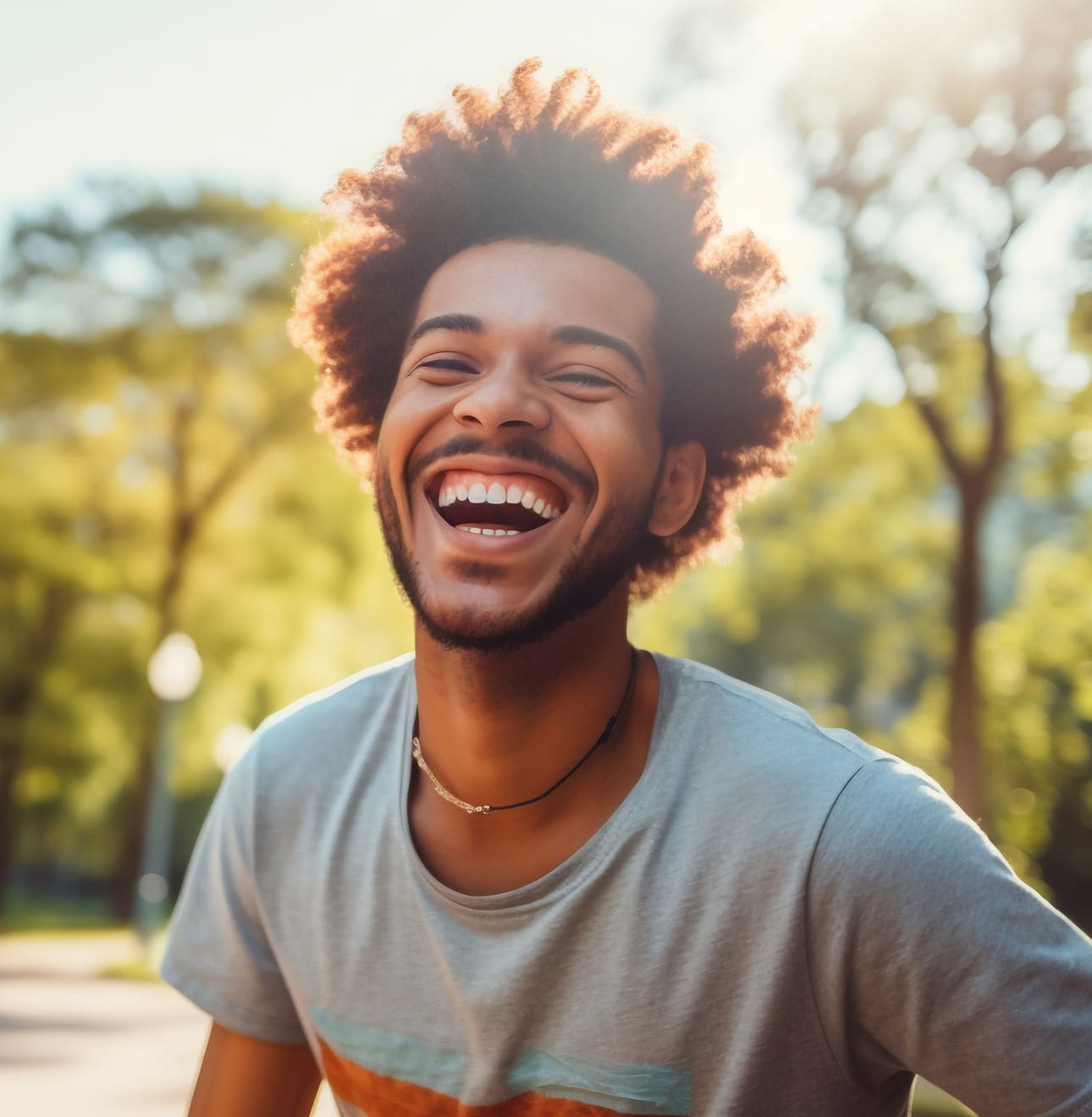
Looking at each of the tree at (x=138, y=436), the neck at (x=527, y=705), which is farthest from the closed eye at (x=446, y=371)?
the tree at (x=138, y=436)

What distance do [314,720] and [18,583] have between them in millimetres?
19642

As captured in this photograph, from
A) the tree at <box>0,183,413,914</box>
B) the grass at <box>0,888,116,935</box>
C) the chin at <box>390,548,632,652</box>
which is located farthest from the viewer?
the grass at <box>0,888,116,935</box>

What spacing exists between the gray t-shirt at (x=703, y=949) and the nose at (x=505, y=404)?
529mm

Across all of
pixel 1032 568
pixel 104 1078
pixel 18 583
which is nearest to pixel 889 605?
pixel 1032 568

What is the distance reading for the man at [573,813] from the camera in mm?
1901

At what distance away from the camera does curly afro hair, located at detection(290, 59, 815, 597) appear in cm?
261

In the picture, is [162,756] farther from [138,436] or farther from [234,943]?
[234,943]

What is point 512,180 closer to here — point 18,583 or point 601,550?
point 601,550

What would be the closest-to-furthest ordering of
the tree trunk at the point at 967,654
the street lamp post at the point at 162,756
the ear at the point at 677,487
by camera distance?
the ear at the point at 677,487 < the tree trunk at the point at 967,654 < the street lamp post at the point at 162,756

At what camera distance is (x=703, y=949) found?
6.57 feet

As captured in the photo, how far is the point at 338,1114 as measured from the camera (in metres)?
2.44

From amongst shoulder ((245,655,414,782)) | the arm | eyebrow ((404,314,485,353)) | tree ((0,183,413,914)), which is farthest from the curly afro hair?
tree ((0,183,413,914))

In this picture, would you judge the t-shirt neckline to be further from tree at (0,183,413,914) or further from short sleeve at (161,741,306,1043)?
tree at (0,183,413,914)

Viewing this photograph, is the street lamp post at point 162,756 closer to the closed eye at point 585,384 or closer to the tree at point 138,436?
the tree at point 138,436
